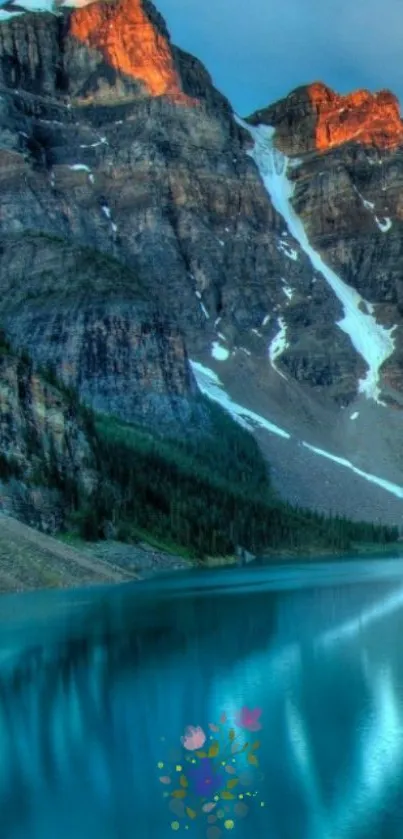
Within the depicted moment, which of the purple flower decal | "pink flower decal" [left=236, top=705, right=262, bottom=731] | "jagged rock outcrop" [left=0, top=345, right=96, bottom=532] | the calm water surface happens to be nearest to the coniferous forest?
"jagged rock outcrop" [left=0, top=345, right=96, bottom=532]

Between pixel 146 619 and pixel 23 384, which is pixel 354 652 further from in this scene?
pixel 23 384

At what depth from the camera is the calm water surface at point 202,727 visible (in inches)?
814

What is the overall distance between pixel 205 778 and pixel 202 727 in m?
5.17

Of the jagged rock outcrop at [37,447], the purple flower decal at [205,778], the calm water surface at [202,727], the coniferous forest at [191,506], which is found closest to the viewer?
the calm water surface at [202,727]

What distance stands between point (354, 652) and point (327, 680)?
6517mm

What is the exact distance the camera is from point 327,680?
1350 inches

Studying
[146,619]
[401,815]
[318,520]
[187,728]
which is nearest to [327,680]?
[187,728]

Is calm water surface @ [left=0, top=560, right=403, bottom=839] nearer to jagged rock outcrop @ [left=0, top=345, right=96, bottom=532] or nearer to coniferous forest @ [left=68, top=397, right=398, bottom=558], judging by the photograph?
jagged rock outcrop @ [left=0, top=345, right=96, bottom=532]
